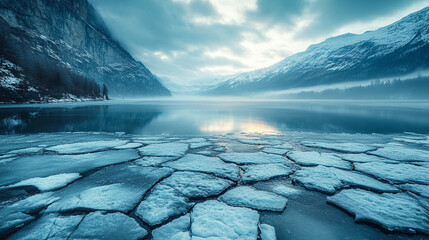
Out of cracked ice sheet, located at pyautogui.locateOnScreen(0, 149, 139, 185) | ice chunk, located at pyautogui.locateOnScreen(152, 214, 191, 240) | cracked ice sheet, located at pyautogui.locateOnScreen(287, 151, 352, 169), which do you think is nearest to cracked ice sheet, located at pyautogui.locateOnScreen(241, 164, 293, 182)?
cracked ice sheet, located at pyautogui.locateOnScreen(287, 151, 352, 169)

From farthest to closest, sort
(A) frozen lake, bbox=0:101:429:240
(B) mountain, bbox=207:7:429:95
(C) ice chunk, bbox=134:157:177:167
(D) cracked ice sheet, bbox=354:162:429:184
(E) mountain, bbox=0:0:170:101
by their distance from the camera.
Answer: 1. (B) mountain, bbox=207:7:429:95
2. (E) mountain, bbox=0:0:170:101
3. (C) ice chunk, bbox=134:157:177:167
4. (D) cracked ice sheet, bbox=354:162:429:184
5. (A) frozen lake, bbox=0:101:429:240

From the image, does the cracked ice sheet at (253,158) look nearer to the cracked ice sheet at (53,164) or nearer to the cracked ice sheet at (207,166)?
the cracked ice sheet at (207,166)

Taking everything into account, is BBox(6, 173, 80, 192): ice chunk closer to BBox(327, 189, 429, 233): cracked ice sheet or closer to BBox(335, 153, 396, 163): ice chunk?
BBox(327, 189, 429, 233): cracked ice sheet

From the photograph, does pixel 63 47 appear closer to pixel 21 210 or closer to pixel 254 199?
pixel 21 210

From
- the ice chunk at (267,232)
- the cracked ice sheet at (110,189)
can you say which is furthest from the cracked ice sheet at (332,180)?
the cracked ice sheet at (110,189)

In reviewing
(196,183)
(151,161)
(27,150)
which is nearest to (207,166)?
(196,183)

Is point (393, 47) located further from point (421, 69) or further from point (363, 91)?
point (363, 91)
